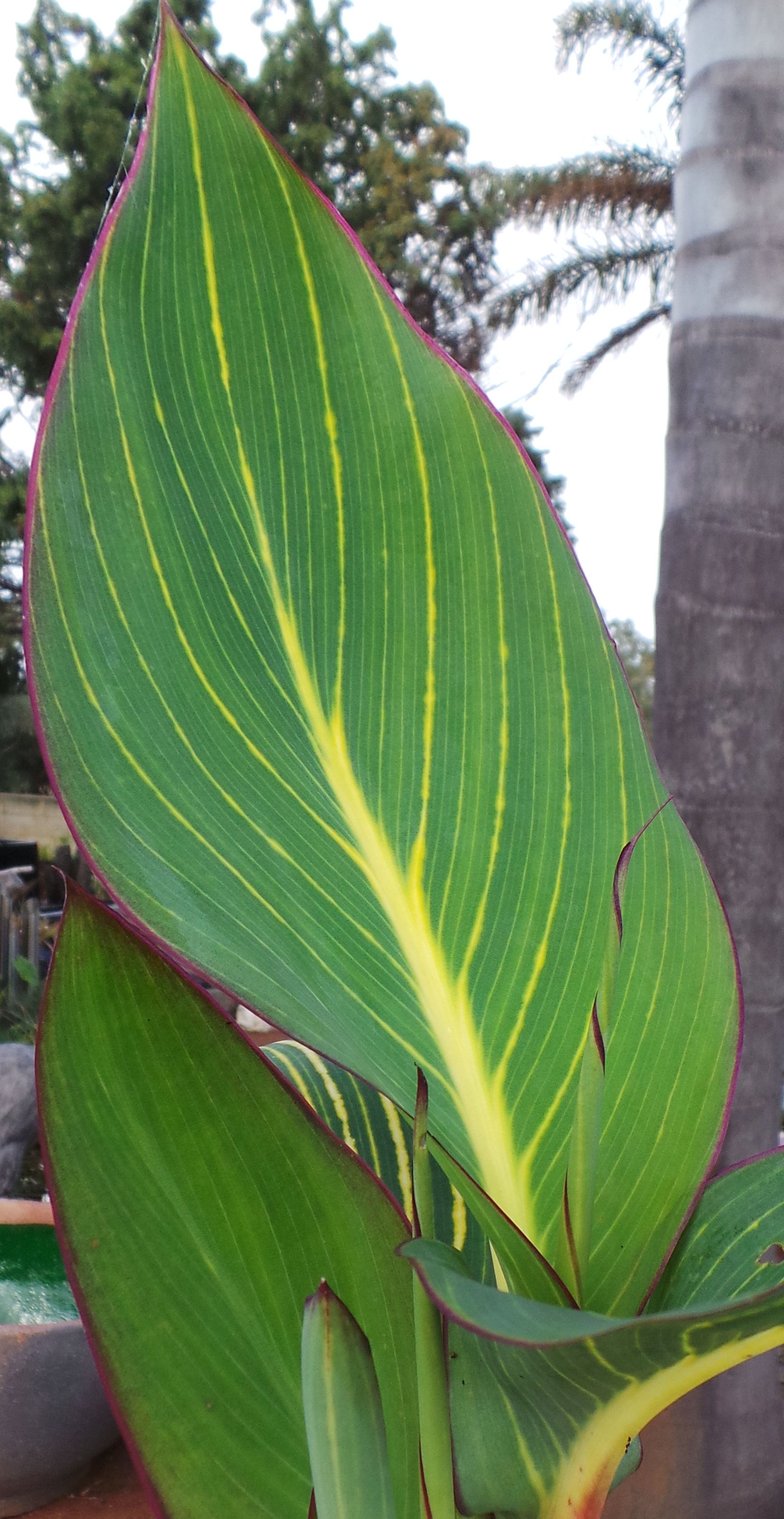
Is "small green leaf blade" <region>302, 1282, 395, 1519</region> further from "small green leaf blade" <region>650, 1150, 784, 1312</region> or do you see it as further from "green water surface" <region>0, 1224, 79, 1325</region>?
"green water surface" <region>0, 1224, 79, 1325</region>

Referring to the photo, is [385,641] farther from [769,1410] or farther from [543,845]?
[769,1410]

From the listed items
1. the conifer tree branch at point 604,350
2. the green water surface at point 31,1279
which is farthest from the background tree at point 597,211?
the green water surface at point 31,1279

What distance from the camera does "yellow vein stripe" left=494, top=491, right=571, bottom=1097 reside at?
254 millimetres

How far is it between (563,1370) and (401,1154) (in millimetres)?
120

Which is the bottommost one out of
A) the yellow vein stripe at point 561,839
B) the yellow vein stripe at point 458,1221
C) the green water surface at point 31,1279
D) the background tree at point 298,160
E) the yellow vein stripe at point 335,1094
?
the green water surface at point 31,1279

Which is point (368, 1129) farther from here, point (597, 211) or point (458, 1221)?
point (597, 211)

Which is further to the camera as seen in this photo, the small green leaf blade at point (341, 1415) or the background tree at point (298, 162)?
the background tree at point (298, 162)

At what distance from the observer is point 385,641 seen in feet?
0.85

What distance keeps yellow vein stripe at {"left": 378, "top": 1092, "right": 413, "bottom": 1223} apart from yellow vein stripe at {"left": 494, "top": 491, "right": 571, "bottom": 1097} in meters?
0.05

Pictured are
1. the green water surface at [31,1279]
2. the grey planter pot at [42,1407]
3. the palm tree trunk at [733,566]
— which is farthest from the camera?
the green water surface at [31,1279]

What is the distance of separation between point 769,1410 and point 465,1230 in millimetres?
588

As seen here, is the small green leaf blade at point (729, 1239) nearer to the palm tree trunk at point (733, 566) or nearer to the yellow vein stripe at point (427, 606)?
the yellow vein stripe at point (427, 606)

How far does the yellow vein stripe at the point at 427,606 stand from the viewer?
0.26 meters

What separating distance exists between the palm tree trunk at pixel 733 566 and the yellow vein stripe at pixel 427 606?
16.2 inches
